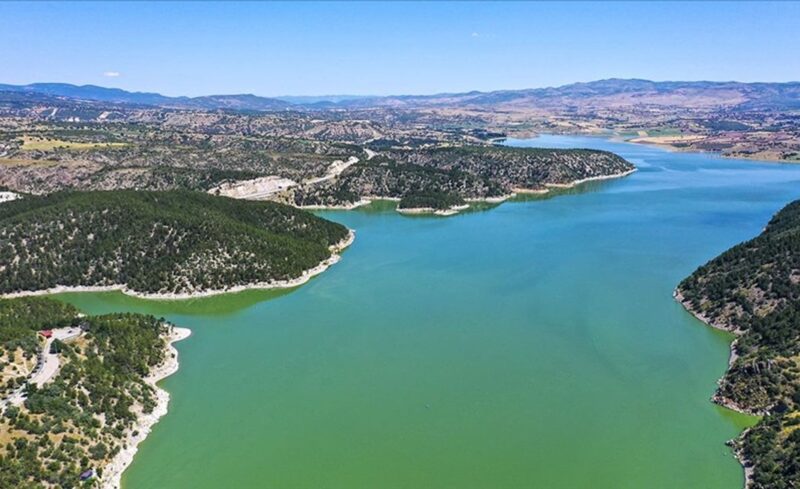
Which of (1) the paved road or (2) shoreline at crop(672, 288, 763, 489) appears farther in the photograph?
(1) the paved road

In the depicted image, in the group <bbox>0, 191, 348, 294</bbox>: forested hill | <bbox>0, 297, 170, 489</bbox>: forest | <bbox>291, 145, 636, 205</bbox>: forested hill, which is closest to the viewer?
<bbox>0, 297, 170, 489</bbox>: forest

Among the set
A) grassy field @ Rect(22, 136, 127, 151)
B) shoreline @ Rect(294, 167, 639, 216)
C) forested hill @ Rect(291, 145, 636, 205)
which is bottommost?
shoreline @ Rect(294, 167, 639, 216)

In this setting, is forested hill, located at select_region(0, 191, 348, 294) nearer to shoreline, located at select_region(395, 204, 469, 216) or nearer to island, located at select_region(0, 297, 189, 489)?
island, located at select_region(0, 297, 189, 489)

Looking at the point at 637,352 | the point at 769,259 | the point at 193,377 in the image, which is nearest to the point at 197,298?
the point at 193,377

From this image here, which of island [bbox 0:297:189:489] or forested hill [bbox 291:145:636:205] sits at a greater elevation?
forested hill [bbox 291:145:636:205]

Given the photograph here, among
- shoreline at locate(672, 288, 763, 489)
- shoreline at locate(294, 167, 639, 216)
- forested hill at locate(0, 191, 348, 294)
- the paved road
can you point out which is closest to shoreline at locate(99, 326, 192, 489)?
the paved road

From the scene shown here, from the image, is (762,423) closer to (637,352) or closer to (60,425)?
(637,352)

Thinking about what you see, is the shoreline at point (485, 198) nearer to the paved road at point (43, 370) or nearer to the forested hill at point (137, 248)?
the forested hill at point (137, 248)
